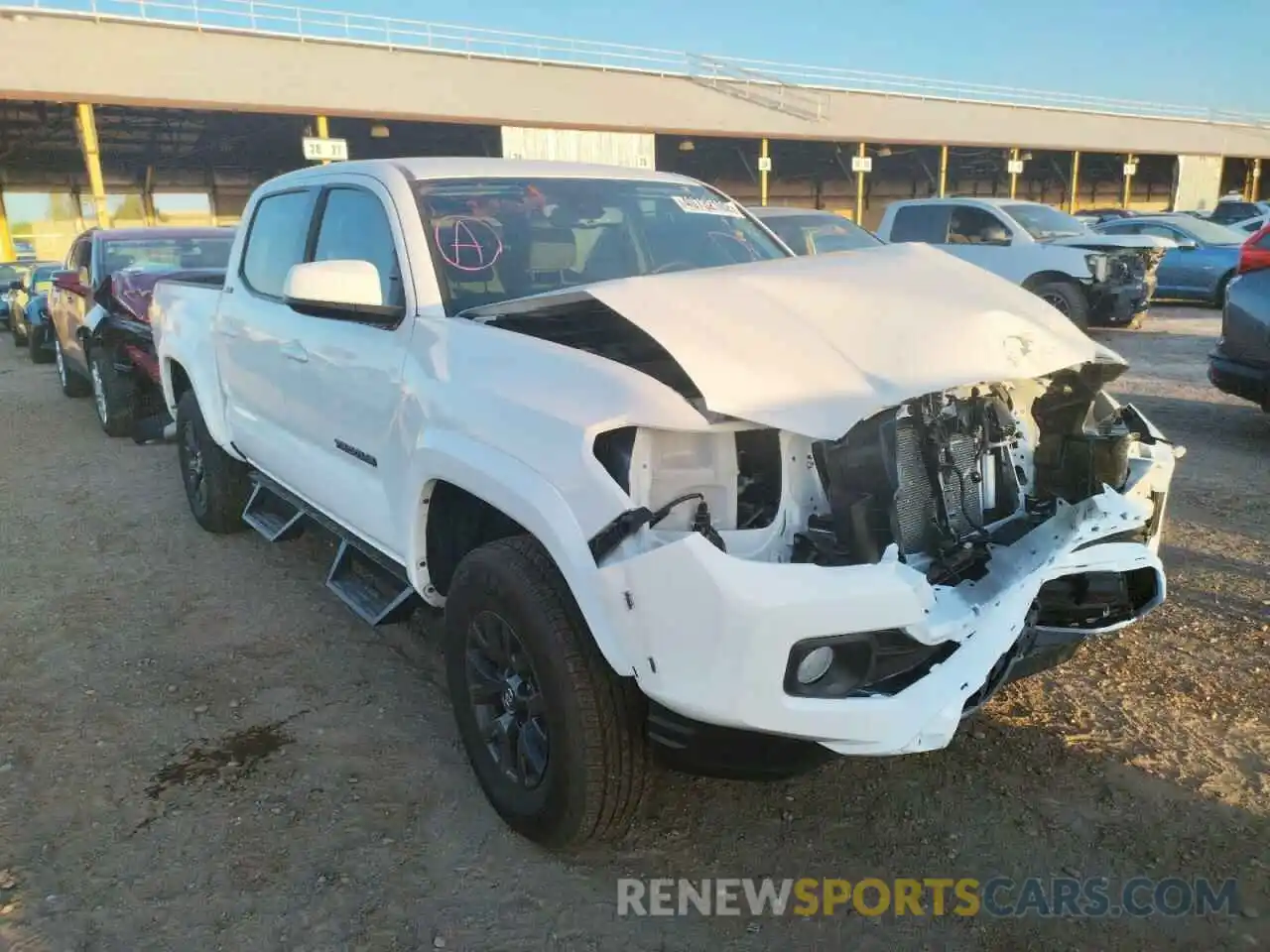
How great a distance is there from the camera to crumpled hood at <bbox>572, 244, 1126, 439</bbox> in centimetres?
228

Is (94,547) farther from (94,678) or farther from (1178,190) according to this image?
(1178,190)

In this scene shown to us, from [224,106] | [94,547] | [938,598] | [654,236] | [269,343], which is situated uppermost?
[224,106]

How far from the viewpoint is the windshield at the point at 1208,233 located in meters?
15.0

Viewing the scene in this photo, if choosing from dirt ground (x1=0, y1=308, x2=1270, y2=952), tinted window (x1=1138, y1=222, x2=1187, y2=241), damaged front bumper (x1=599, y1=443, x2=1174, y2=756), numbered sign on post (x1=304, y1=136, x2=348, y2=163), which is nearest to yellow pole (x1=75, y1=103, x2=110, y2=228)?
numbered sign on post (x1=304, y1=136, x2=348, y2=163)

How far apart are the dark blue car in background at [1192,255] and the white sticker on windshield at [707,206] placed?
501 inches

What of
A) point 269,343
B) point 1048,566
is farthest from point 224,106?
point 1048,566

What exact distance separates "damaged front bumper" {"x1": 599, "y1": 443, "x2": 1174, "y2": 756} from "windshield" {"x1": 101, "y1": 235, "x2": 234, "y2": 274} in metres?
8.10

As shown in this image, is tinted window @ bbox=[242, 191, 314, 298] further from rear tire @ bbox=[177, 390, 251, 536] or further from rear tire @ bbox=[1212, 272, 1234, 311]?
rear tire @ bbox=[1212, 272, 1234, 311]

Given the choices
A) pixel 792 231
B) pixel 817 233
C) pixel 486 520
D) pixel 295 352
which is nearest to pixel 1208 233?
pixel 817 233

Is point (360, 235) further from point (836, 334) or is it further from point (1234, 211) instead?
point (1234, 211)

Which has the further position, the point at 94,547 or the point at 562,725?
the point at 94,547

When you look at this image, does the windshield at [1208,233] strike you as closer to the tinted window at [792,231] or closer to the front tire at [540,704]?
the tinted window at [792,231]

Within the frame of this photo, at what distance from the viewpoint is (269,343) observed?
4090mm

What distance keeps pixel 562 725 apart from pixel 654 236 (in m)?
2.12
